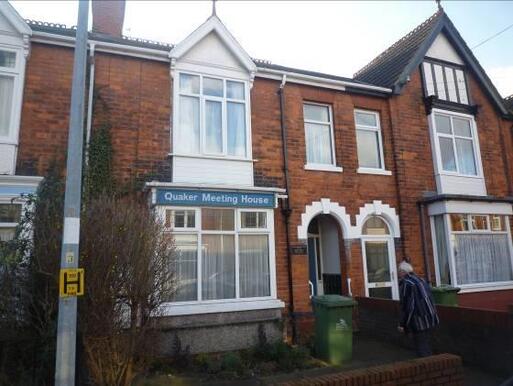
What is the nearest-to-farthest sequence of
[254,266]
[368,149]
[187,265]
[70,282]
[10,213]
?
[70,282]
[10,213]
[187,265]
[254,266]
[368,149]

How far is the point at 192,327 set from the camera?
8.30 metres

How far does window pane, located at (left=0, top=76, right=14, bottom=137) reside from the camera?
8297 mm

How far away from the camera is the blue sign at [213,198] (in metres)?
8.65

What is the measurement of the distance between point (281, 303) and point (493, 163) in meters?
8.77

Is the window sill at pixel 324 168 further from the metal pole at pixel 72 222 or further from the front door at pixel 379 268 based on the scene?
the metal pole at pixel 72 222

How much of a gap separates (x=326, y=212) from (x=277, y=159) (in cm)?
186

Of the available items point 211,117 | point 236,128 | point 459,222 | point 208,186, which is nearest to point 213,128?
point 211,117

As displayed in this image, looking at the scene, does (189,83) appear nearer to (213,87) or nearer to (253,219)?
(213,87)

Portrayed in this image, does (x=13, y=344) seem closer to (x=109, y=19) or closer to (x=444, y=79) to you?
(x=109, y=19)

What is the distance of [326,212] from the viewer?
34.9ft

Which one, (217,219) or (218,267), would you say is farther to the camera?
(217,219)

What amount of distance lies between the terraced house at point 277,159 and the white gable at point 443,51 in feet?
0.15

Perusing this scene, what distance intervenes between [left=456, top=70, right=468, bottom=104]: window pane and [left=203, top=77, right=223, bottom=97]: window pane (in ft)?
26.6

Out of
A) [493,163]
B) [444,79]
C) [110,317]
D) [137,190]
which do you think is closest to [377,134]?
[444,79]
